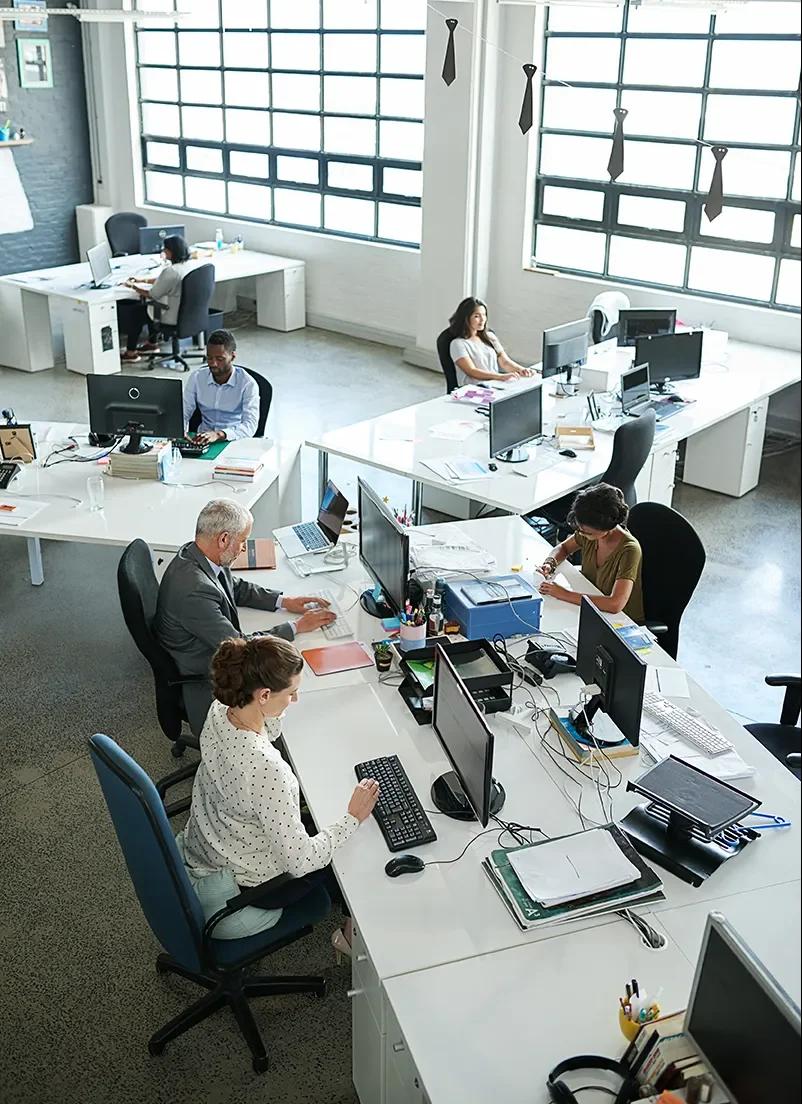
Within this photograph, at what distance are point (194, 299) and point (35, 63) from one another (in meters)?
4.01

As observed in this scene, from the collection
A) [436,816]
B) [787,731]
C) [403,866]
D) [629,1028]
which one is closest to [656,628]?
[787,731]

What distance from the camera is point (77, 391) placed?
8.77 metres

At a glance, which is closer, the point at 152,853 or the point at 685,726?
the point at 152,853

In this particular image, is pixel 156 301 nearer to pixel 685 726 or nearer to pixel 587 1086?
pixel 685 726

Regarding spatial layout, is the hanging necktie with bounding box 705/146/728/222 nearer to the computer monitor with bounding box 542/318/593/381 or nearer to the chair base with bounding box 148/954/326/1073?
the computer monitor with bounding box 542/318/593/381

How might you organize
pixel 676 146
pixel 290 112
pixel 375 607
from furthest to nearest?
pixel 290 112 → pixel 676 146 → pixel 375 607

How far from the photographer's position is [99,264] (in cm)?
898

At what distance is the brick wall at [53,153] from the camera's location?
11.0 meters

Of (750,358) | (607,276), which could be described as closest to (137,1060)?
(750,358)

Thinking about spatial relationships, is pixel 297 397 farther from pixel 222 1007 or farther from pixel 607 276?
pixel 222 1007

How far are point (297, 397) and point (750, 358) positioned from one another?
3533 millimetres

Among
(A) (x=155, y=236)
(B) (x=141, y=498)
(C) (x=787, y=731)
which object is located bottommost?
(C) (x=787, y=731)

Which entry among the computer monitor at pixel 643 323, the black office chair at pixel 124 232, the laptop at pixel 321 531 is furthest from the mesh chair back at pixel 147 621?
the black office chair at pixel 124 232

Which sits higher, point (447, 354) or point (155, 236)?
point (155, 236)
